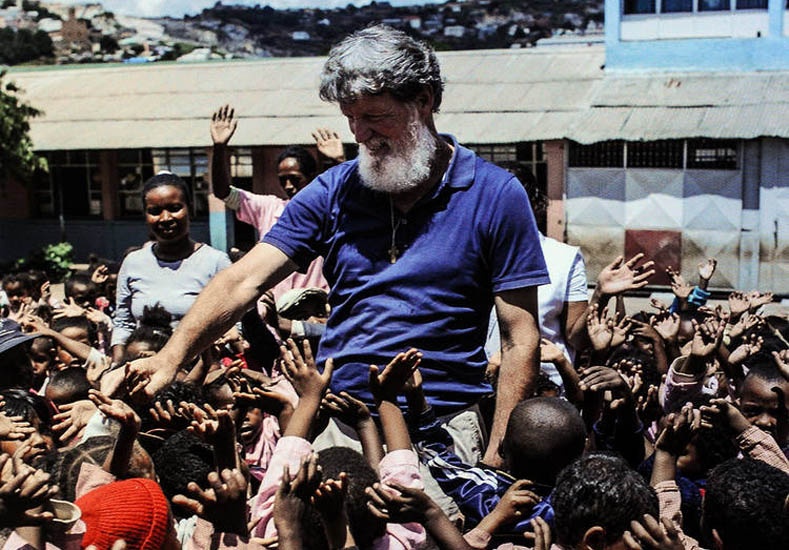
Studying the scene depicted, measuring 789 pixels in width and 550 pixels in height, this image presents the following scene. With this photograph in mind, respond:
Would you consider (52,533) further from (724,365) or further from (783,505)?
(724,365)

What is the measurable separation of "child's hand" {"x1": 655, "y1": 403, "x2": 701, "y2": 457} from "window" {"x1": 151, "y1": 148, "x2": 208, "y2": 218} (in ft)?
54.3

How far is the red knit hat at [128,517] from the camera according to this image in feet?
7.81

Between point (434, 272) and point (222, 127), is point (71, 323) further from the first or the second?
point (434, 272)

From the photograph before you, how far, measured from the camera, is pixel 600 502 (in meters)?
2.43

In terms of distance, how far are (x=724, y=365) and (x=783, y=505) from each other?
2189 millimetres

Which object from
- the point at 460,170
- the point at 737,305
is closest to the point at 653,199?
the point at 737,305

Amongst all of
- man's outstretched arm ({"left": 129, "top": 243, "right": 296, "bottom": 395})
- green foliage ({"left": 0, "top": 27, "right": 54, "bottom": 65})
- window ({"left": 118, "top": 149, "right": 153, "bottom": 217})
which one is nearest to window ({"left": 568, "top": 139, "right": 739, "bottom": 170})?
window ({"left": 118, "top": 149, "right": 153, "bottom": 217})

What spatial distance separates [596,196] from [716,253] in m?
1.89

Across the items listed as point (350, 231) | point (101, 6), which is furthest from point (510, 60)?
point (101, 6)

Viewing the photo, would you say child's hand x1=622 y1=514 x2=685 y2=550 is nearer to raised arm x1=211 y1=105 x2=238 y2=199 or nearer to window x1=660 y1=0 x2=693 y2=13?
raised arm x1=211 y1=105 x2=238 y2=199

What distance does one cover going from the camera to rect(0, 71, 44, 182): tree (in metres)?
15.7

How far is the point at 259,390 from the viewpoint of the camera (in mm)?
2721

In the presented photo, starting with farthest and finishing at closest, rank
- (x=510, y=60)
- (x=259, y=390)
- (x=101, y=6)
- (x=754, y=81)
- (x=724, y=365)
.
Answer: (x=101, y=6) < (x=510, y=60) < (x=754, y=81) < (x=724, y=365) < (x=259, y=390)

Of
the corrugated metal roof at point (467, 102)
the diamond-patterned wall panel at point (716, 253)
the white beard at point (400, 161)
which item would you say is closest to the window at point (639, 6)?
the corrugated metal roof at point (467, 102)
